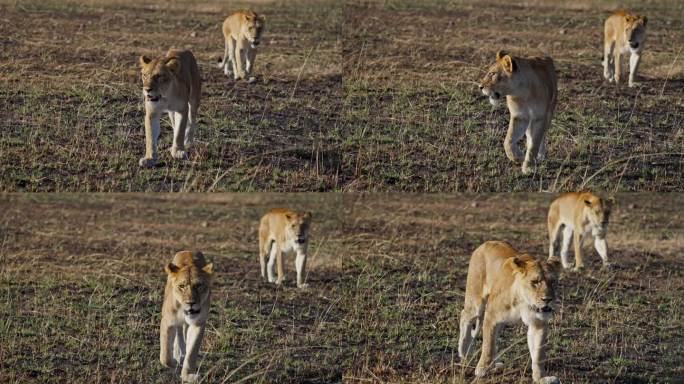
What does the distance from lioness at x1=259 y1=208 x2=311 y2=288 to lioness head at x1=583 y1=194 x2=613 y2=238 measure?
253 centimetres

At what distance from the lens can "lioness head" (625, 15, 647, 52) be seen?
40.2 feet

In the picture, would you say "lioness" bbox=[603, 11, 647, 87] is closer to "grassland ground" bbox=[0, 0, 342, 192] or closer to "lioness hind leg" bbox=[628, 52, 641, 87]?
"lioness hind leg" bbox=[628, 52, 641, 87]

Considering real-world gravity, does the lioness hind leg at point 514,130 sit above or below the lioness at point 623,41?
below

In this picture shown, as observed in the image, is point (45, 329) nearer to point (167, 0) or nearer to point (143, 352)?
point (143, 352)

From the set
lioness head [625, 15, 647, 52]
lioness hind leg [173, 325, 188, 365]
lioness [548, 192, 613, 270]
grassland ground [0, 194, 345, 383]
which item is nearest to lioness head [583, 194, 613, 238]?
lioness [548, 192, 613, 270]

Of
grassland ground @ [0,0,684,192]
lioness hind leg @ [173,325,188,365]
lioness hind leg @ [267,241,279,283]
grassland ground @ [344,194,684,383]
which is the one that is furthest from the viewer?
lioness hind leg @ [267,241,279,283]

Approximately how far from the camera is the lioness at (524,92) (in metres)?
9.40

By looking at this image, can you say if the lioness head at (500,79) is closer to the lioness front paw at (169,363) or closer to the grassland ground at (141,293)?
the grassland ground at (141,293)

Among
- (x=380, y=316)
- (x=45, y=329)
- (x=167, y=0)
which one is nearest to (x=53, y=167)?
(x=45, y=329)

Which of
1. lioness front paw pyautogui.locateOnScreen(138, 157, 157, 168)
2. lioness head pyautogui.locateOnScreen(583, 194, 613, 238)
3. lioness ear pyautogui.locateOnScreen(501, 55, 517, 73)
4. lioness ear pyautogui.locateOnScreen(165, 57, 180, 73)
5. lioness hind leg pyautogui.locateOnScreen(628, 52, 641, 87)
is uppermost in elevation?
lioness hind leg pyautogui.locateOnScreen(628, 52, 641, 87)

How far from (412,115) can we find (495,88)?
281 centimetres

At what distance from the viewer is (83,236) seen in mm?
13609

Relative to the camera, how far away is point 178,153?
33.8 ft

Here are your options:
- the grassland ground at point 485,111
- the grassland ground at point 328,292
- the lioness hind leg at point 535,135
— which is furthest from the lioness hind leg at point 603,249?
the lioness hind leg at point 535,135
